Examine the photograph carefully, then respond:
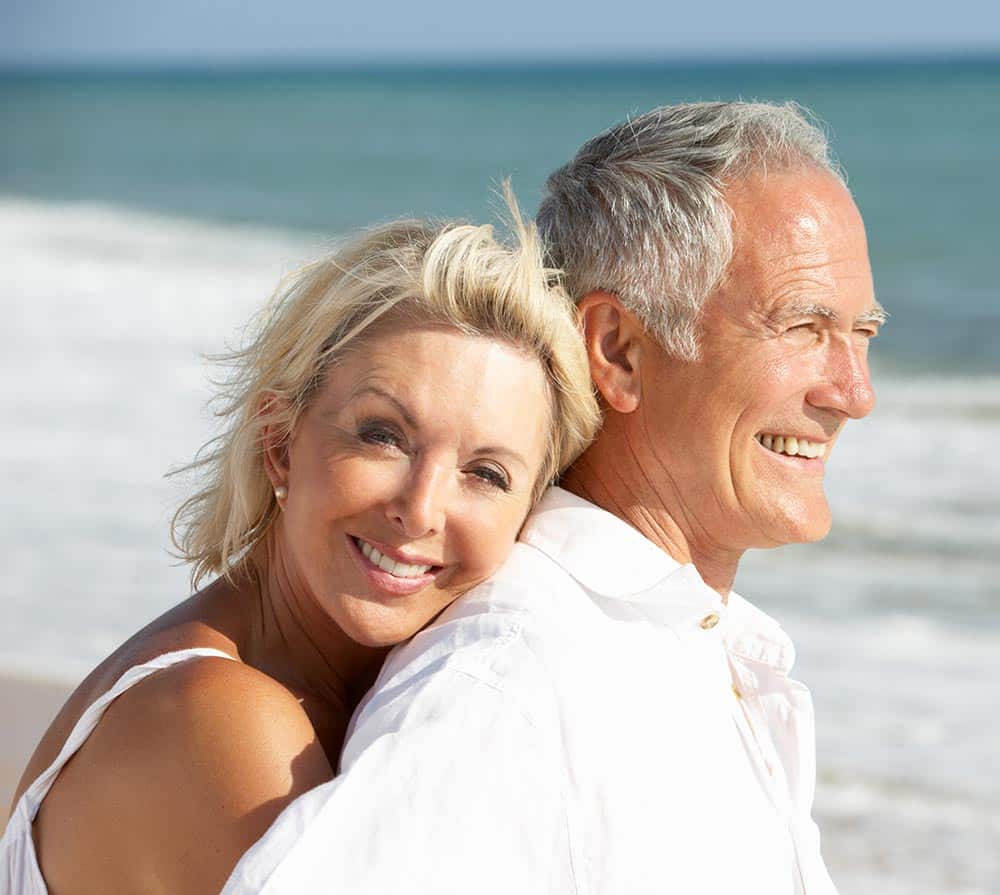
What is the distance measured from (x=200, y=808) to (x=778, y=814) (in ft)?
3.37

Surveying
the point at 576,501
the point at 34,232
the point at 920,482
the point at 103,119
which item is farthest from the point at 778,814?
the point at 103,119

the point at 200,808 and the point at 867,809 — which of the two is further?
the point at 867,809

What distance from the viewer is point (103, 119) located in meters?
50.8

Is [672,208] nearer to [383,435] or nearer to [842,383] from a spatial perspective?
[842,383]

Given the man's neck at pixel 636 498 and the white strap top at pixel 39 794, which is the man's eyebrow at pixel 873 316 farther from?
the white strap top at pixel 39 794

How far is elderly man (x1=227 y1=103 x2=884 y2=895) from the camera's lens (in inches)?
82.0

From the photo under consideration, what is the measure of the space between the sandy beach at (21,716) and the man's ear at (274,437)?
2.86m

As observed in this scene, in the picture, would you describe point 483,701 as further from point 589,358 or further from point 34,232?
point 34,232

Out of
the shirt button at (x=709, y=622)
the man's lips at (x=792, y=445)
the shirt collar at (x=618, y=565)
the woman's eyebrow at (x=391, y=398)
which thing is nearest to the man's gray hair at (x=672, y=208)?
the man's lips at (x=792, y=445)

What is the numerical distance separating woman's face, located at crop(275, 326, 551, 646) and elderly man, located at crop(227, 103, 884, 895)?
82mm

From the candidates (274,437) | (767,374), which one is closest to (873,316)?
(767,374)

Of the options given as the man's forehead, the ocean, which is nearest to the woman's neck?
the ocean

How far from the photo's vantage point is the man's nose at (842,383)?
294 centimetres

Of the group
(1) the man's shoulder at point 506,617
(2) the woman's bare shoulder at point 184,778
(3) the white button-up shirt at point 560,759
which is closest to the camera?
(3) the white button-up shirt at point 560,759
